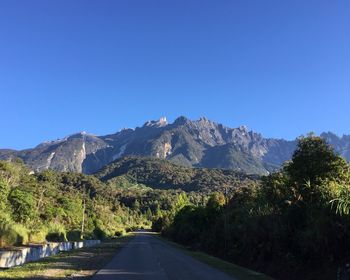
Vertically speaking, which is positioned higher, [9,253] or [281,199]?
[281,199]

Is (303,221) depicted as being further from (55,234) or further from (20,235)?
(55,234)

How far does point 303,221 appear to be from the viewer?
2412 centimetres

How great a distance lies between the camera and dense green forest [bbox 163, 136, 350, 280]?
18.8 metres

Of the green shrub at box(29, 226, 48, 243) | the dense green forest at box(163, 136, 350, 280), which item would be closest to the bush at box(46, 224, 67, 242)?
the green shrub at box(29, 226, 48, 243)

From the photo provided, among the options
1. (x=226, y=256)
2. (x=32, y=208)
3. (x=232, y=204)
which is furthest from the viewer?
(x=32, y=208)

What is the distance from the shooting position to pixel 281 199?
27.3 meters

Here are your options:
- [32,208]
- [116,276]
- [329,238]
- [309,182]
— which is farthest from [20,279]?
[32,208]

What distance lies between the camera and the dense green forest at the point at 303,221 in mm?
18750

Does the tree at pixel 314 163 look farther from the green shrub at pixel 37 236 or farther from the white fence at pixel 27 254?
the green shrub at pixel 37 236

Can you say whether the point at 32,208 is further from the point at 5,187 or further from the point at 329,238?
the point at 329,238

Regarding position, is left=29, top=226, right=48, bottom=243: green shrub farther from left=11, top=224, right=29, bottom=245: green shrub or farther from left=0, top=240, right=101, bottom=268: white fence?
left=11, top=224, right=29, bottom=245: green shrub

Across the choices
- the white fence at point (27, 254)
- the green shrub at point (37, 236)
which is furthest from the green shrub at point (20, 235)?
the green shrub at point (37, 236)

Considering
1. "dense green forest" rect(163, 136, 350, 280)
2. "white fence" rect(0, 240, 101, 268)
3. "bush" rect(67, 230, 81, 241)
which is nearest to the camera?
"dense green forest" rect(163, 136, 350, 280)

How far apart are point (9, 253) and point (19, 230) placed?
494 inches
